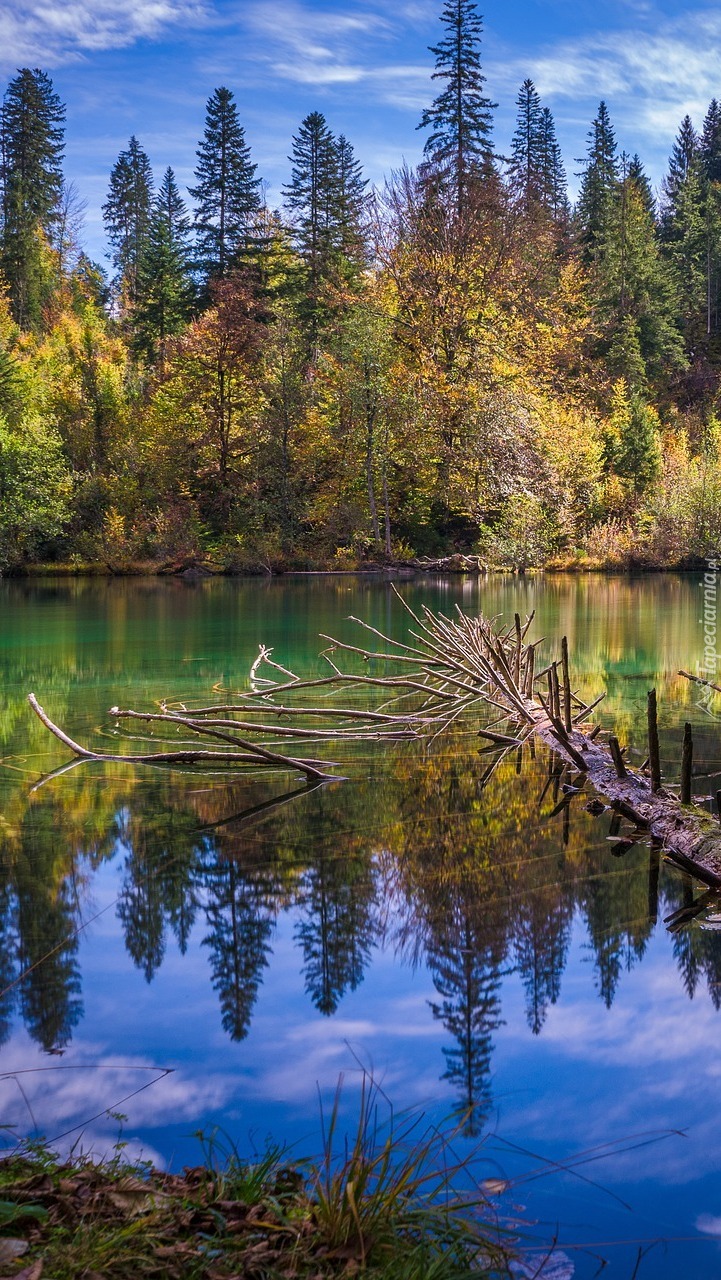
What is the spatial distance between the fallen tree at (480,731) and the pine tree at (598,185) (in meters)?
58.7

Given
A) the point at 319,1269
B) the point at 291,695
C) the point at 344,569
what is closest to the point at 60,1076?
the point at 319,1269

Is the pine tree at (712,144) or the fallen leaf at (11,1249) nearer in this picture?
the fallen leaf at (11,1249)

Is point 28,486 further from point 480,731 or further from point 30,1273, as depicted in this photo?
point 30,1273

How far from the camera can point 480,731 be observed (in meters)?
10.9

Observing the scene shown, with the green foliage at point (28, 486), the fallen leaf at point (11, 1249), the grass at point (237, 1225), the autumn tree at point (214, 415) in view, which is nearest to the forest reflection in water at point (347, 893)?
the grass at point (237, 1225)

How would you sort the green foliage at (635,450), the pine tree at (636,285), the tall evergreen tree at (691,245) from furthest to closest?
1. the tall evergreen tree at (691,245)
2. the pine tree at (636,285)
3. the green foliage at (635,450)

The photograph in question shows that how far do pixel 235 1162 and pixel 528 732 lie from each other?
8257 mm

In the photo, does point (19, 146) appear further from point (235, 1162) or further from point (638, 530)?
point (235, 1162)

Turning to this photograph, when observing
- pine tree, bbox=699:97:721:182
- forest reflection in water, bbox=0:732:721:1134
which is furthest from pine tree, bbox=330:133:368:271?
forest reflection in water, bbox=0:732:721:1134

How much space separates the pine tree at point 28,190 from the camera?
220ft

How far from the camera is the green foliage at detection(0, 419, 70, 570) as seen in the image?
148ft

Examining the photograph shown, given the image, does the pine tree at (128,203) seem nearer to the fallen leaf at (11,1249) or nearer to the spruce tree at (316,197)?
the spruce tree at (316,197)

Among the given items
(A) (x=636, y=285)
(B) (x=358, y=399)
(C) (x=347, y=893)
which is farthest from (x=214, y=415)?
(C) (x=347, y=893)

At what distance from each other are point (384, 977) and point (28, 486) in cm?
4333
